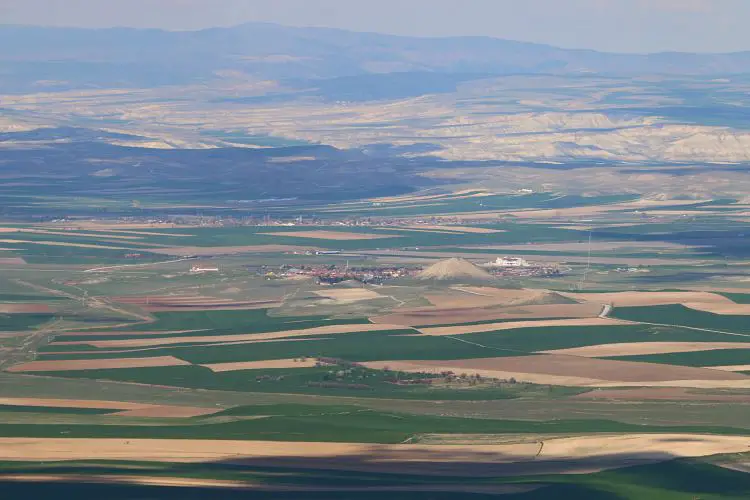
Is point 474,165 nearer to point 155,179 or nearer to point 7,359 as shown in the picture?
point 155,179

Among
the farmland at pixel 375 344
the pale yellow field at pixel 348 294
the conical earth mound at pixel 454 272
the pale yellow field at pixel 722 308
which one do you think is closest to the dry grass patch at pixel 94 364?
the farmland at pixel 375 344

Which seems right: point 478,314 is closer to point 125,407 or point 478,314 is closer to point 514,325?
point 514,325

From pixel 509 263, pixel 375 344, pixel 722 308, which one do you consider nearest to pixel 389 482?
pixel 375 344

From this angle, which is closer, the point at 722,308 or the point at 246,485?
the point at 246,485

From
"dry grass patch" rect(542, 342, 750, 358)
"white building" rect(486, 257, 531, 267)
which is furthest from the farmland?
"white building" rect(486, 257, 531, 267)

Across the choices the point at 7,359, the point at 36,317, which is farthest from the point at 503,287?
the point at 7,359

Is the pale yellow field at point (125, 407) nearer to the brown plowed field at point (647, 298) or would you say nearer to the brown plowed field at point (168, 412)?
the brown plowed field at point (168, 412)
